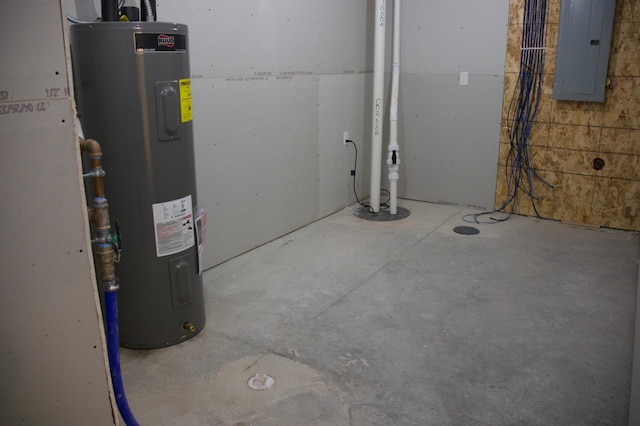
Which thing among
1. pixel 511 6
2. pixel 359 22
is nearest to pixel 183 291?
pixel 359 22

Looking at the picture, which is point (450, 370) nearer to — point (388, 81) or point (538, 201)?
point (538, 201)

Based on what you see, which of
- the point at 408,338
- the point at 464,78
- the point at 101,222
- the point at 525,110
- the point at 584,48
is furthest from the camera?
the point at 464,78

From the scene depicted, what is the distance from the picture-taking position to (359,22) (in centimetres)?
491

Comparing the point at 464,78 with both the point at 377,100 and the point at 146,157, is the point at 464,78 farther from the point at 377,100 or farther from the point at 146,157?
the point at 146,157

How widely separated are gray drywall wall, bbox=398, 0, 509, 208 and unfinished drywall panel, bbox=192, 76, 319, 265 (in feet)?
3.89

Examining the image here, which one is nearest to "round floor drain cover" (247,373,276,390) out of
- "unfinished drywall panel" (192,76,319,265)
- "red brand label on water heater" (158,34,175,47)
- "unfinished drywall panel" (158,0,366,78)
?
"unfinished drywall panel" (192,76,319,265)

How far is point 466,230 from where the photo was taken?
4.51 m

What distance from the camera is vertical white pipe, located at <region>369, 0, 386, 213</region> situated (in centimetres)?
456

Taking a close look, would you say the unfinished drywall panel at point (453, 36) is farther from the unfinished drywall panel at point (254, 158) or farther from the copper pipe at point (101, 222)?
the copper pipe at point (101, 222)

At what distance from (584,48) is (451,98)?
118 cm

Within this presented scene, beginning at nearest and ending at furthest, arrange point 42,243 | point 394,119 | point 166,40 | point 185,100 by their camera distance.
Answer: point 42,243 < point 166,40 < point 185,100 < point 394,119

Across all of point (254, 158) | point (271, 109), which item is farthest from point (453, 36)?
point (254, 158)

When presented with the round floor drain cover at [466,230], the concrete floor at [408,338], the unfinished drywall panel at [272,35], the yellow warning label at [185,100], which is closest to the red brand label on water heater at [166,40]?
the yellow warning label at [185,100]

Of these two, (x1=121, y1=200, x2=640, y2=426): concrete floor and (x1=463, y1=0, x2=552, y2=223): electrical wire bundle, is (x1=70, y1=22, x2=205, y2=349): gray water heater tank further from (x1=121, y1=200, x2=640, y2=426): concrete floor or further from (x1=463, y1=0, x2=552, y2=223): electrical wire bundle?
(x1=463, y1=0, x2=552, y2=223): electrical wire bundle
